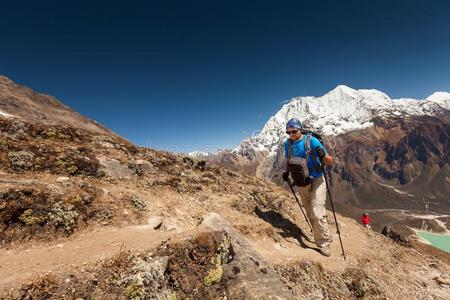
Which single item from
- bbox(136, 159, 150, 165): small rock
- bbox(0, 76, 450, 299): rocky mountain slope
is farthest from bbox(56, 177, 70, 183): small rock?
bbox(136, 159, 150, 165): small rock

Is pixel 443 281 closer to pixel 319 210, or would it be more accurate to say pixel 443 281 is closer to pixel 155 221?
pixel 319 210

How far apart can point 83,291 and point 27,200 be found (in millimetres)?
6225

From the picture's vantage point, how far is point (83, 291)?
26.8ft

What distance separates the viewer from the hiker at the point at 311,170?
615 inches

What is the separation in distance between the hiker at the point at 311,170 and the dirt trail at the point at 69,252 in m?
8.00

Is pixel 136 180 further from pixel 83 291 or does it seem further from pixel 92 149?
pixel 83 291

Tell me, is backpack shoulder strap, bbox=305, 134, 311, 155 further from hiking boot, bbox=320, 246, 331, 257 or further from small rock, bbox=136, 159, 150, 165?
small rock, bbox=136, 159, 150, 165

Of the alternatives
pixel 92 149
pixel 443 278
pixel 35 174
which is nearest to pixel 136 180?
pixel 92 149

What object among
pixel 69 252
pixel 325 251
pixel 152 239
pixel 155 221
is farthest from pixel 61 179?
pixel 325 251

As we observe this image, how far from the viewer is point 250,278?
1024cm

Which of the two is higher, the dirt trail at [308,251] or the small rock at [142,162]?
the small rock at [142,162]

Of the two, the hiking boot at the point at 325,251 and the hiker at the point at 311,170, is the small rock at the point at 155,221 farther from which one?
the hiking boot at the point at 325,251

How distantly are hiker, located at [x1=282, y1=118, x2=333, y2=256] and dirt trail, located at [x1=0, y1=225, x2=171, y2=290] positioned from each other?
800 centimetres

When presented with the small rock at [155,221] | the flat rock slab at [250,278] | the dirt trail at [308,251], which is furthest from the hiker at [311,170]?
the small rock at [155,221]
